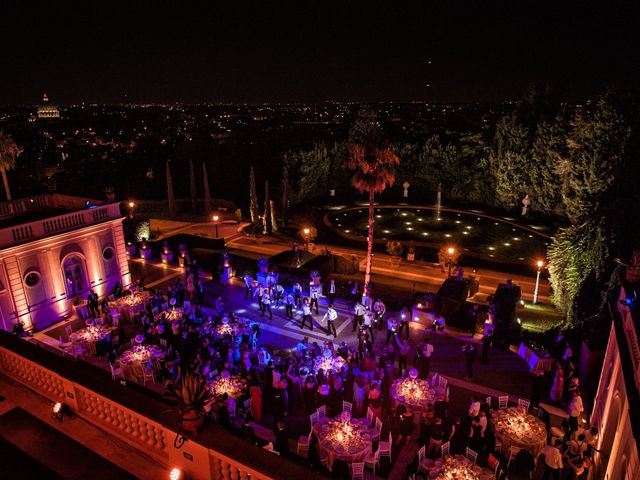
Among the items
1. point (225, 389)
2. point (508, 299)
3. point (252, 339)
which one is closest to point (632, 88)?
point (508, 299)

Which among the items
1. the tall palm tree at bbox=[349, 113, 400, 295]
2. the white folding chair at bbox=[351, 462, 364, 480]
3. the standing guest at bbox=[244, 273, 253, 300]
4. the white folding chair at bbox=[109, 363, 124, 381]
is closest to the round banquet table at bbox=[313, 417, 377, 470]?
the white folding chair at bbox=[351, 462, 364, 480]

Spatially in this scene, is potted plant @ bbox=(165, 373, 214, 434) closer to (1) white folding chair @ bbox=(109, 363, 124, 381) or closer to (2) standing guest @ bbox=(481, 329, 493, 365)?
(1) white folding chair @ bbox=(109, 363, 124, 381)

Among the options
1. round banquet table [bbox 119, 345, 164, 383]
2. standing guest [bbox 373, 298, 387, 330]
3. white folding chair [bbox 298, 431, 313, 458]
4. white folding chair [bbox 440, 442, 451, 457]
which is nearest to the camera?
white folding chair [bbox 440, 442, 451, 457]

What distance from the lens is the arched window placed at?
20875mm

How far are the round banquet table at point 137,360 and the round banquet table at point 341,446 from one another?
6924mm

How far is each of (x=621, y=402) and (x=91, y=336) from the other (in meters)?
16.7

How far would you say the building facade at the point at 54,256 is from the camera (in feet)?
60.7

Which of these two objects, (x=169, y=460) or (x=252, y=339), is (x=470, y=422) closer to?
(x=169, y=460)

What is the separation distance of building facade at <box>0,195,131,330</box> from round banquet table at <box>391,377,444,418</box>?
52.5 feet

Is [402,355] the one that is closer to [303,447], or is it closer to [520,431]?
[520,431]

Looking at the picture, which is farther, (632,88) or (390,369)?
(632,88)

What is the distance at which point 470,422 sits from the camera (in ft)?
36.9

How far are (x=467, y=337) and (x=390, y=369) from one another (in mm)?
5633

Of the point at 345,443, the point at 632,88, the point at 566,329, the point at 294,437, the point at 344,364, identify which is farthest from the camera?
the point at 632,88
